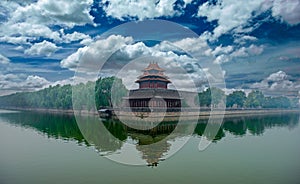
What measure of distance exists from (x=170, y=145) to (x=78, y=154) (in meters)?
5.04

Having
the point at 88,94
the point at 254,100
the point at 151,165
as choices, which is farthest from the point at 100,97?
the point at 254,100

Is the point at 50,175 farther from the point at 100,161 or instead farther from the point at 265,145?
the point at 265,145

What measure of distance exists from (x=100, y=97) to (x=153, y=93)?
8233 mm

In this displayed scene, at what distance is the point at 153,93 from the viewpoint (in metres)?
31.4

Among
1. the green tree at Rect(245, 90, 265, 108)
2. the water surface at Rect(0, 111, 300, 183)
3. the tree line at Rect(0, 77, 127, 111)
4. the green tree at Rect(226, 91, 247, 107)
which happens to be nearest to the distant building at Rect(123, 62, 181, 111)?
the tree line at Rect(0, 77, 127, 111)

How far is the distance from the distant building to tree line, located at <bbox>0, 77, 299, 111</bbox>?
2245 mm

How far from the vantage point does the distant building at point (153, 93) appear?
102 feet

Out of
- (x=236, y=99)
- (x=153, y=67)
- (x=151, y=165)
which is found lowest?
(x=151, y=165)

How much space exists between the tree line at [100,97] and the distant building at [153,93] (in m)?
2.24

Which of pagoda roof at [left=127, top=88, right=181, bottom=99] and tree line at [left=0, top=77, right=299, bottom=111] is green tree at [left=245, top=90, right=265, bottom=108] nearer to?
tree line at [left=0, top=77, right=299, bottom=111]

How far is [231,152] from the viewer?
12.9m

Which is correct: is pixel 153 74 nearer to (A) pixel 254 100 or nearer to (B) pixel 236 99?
(B) pixel 236 99

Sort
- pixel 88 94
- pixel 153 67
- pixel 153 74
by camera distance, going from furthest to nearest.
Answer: pixel 88 94 < pixel 153 67 < pixel 153 74

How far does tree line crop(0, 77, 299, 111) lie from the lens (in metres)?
35.3
